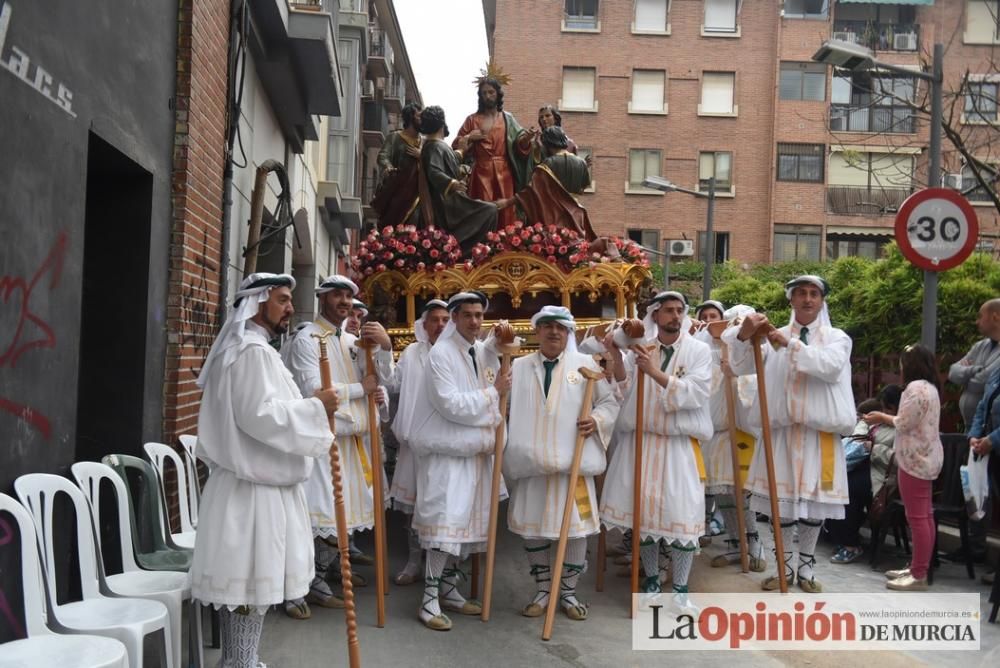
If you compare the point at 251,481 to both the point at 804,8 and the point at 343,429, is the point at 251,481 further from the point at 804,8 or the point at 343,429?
the point at 804,8

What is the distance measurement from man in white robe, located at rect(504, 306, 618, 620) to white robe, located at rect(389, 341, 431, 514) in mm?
962

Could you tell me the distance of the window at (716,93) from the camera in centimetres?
3425

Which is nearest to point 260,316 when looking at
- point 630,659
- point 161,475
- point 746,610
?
point 161,475

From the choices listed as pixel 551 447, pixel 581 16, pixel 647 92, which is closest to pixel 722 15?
pixel 647 92

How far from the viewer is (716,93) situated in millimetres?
34281

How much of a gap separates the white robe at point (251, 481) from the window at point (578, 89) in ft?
101

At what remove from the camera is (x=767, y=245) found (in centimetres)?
3381

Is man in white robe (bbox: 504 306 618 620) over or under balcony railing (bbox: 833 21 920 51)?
under

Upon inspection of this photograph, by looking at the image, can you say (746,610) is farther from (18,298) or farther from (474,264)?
(18,298)

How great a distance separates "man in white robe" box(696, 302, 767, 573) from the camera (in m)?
7.76

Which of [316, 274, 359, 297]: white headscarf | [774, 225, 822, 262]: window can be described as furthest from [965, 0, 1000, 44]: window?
[316, 274, 359, 297]: white headscarf

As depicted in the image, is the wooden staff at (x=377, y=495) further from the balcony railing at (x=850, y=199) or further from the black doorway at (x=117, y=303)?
the balcony railing at (x=850, y=199)

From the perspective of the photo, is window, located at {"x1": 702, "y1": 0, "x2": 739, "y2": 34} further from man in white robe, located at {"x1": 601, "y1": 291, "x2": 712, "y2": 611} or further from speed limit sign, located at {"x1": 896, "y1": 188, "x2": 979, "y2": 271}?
man in white robe, located at {"x1": 601, "y1": 291, "x2": 712, "y2": 611}

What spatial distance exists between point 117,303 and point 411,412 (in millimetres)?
2118
